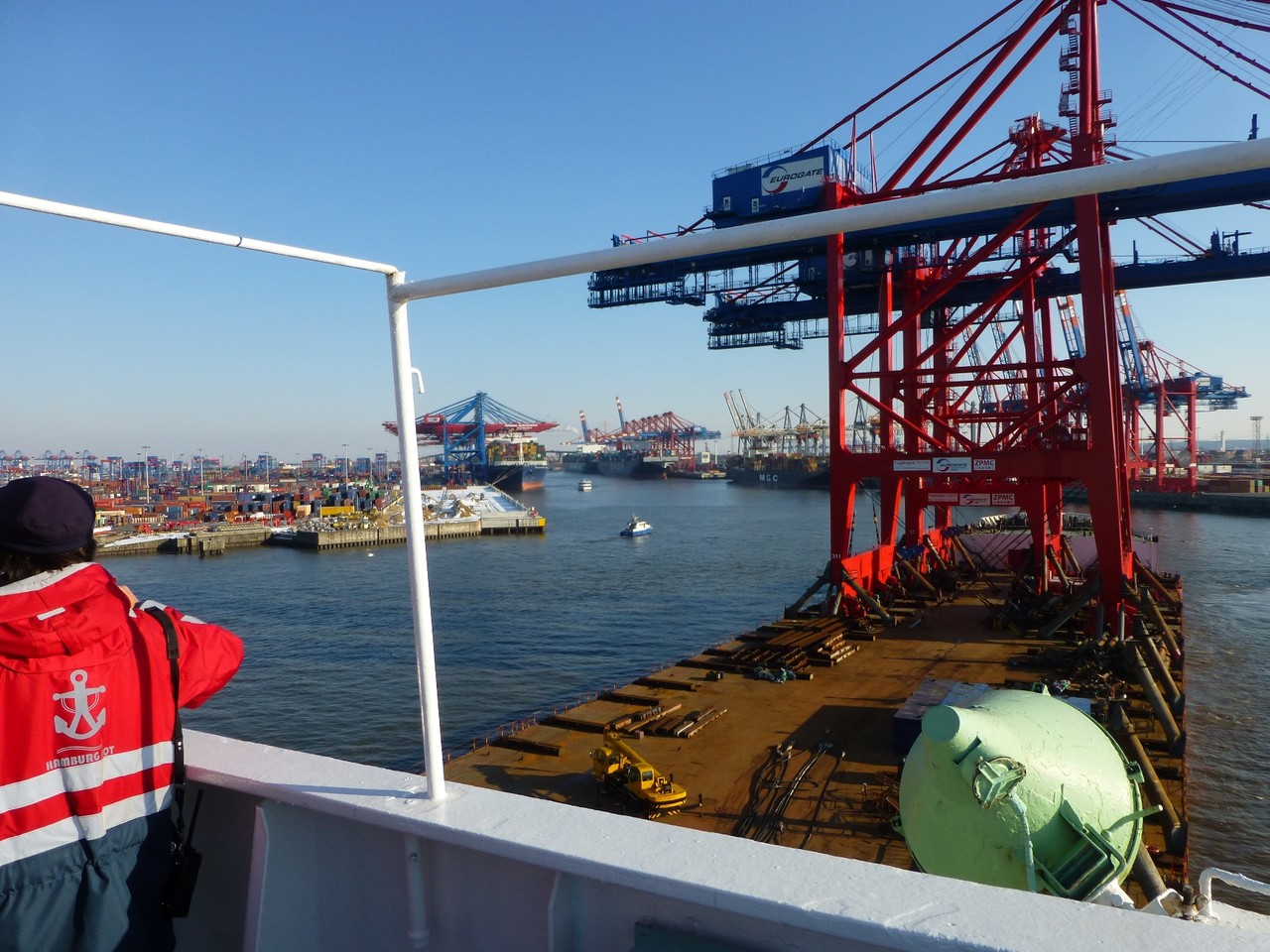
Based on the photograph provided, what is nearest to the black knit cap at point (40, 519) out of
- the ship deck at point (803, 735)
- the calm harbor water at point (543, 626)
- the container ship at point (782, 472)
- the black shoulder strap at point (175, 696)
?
the black shoulder strap at point (175, 696)

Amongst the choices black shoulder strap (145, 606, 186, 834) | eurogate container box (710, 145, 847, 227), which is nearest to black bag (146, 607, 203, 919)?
black shoulder strap (145, 606, 186, 834)

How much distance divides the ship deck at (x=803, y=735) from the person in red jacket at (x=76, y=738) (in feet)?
27.0

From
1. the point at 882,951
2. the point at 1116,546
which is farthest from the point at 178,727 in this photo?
the point at 1116,546

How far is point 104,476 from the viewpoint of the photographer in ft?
407

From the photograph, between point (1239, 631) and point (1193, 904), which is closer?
point (1193, 904)

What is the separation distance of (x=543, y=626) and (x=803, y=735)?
19.7m

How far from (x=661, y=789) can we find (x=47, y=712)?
9.23m

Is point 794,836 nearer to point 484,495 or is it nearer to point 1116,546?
point 1116,546

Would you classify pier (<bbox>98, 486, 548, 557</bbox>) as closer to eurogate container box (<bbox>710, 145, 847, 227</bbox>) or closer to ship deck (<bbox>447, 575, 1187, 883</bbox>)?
eurogate container box (<bbox>710, 145, 847, 227</bbox>)

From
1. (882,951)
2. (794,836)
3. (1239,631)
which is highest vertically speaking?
(882,951)

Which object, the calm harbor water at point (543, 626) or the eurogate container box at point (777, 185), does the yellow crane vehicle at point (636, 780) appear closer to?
the calm harbor water at point (543, 626)

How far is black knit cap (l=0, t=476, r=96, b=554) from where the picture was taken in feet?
7.32

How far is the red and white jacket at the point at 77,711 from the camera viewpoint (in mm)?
2094

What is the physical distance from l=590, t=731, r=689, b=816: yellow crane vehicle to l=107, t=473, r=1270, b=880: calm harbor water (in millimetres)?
8194
